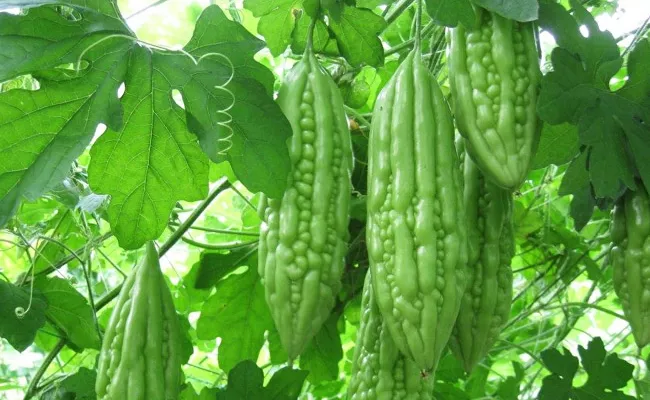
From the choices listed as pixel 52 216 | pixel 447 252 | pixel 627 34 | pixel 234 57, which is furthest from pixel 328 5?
pixel 52 216

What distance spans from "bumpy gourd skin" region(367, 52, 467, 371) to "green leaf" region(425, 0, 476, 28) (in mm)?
99

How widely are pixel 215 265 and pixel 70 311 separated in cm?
33

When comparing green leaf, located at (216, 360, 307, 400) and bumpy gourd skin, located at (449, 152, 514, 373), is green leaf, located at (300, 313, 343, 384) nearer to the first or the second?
green leaf, located at (216, 360, 307, 400)

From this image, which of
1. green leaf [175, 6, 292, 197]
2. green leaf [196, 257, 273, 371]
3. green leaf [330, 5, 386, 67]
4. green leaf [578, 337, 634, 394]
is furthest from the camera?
green leaf [196, 257, 273, 371]

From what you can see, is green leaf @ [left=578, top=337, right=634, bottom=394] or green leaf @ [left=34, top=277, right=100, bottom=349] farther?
green leaf @ [left=34, top=277, right=100, bottom=349]

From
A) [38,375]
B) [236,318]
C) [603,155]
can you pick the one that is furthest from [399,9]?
[38,375]

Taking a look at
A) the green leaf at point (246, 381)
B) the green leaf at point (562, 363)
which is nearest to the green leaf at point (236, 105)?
the green leaf at point (246, 381)

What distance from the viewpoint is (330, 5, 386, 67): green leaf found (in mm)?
1611

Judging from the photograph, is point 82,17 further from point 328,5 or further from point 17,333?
point 17,333

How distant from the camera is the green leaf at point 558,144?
1.63 meters

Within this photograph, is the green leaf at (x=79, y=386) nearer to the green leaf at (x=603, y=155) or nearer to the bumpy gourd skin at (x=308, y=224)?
the bumpy gourd skin at (x=308, y=224)

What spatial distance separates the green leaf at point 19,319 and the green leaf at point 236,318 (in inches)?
13.4

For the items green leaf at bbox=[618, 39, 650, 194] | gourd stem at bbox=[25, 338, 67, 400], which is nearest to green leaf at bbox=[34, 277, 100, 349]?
A: gourd stem at bbox=[25, 338, 67, 400]

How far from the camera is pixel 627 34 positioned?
2.01 metres
